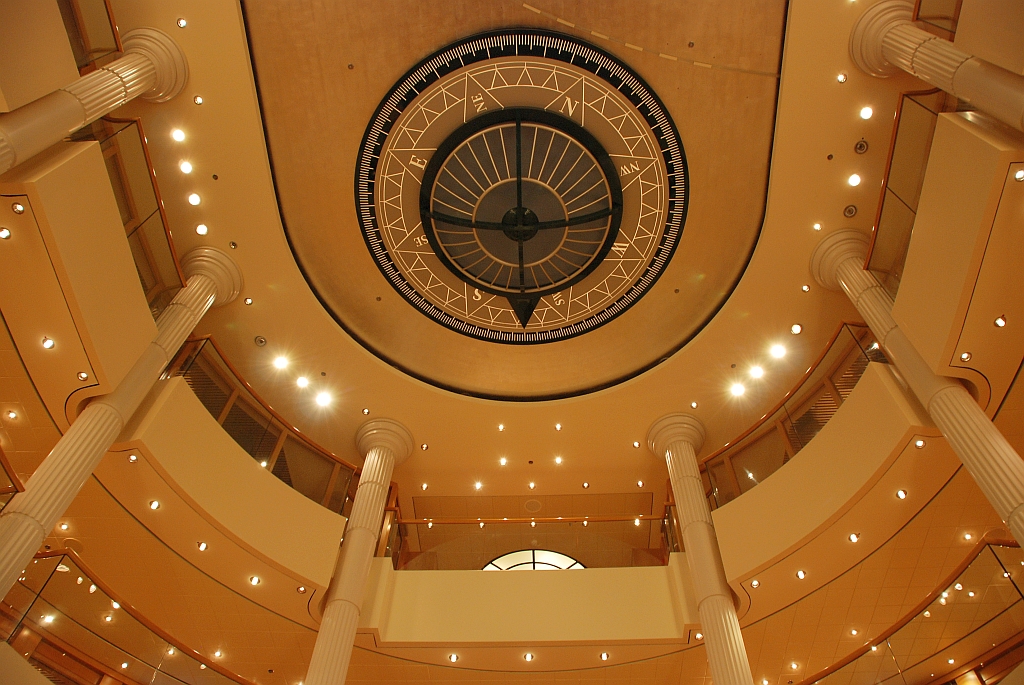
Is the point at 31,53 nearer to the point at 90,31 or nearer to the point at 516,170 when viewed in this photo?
the point at 90,31

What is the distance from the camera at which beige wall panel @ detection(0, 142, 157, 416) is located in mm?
6074

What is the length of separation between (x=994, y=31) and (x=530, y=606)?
8.07 m

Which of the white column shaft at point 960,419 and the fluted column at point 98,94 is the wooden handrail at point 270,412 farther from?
the white column shaft at point 960,419

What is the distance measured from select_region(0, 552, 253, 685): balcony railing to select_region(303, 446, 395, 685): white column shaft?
101 centimetres

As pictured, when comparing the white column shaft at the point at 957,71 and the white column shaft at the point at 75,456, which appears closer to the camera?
the white column shaft at the point at 957,71

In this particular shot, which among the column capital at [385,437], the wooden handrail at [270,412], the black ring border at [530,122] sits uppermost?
the black ring border at [530,122]

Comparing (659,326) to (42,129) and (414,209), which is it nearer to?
(414,209)

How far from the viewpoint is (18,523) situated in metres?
5.92

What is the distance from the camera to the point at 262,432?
32.2 feet

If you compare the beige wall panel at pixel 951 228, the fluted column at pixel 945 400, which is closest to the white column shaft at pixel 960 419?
the fluted column at pixel 945 400

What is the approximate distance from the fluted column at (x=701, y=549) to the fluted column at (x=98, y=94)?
8.38m

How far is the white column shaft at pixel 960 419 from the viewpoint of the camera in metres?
5.81

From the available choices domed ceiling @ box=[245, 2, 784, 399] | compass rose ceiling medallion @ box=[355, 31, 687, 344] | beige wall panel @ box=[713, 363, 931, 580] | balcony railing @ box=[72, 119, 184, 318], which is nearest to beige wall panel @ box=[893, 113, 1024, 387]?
beige wall panel @ box=[713, 363, 931, 580]

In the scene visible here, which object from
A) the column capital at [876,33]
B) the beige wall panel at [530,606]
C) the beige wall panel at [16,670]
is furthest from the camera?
the beige wall panel at [530,606]
